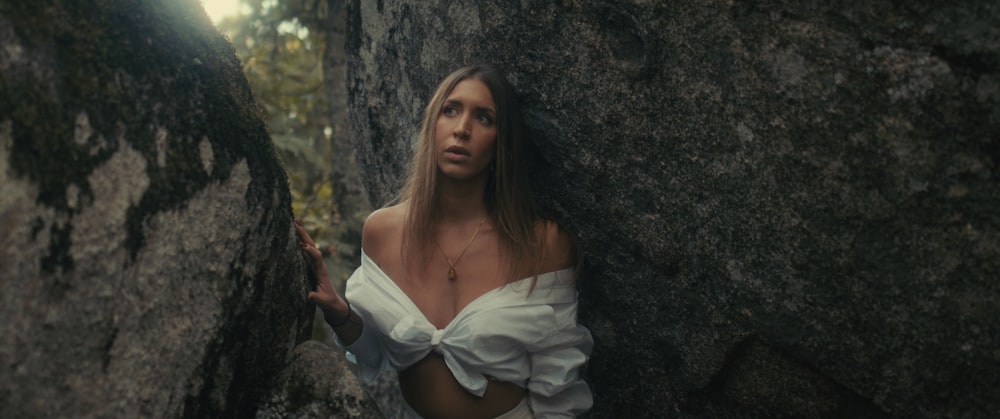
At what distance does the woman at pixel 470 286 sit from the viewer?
139 inches

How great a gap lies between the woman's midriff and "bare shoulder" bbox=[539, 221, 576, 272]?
0.53 meters

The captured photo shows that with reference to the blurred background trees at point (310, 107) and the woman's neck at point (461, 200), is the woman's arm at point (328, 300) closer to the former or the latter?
the woman's neck at point (461, 200)

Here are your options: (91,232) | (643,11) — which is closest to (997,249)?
(643,11)

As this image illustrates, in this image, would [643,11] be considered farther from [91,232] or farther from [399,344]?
[91,232]

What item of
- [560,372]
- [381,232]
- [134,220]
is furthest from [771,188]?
[134,220]

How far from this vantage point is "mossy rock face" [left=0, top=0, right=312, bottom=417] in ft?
6.70

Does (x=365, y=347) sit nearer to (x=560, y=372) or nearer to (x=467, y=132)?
(x=560, y=372)

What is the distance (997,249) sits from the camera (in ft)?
9.09

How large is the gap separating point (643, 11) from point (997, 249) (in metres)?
1.42

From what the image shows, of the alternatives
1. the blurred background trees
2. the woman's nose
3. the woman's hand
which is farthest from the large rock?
the blurred background trees

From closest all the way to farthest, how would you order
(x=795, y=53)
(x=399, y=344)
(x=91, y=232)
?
(x=91, y=232)
(x=795, y=53)
(x=399, y=344)

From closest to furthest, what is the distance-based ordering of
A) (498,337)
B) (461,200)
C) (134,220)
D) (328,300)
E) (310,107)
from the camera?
(134,220)
(328,300)
(498,337)
(461,200)
(310,107)

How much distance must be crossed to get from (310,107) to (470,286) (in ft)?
22.3

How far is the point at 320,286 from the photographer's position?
3.37 meters
